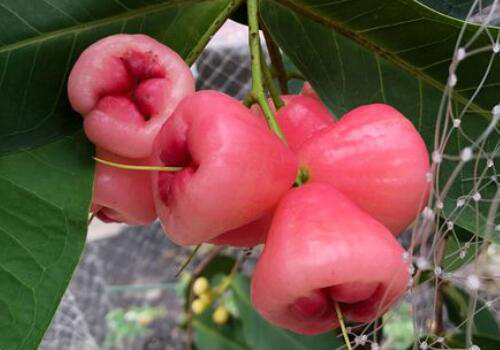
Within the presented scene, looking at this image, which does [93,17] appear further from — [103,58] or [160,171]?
[160,171]

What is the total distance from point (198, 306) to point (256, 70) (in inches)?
44.0

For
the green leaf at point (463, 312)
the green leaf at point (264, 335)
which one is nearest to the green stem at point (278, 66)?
the green leaf at point (264, 335)

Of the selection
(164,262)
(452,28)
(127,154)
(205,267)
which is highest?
(452,28)

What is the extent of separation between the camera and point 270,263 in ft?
1.59

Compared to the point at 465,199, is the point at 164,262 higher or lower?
lower

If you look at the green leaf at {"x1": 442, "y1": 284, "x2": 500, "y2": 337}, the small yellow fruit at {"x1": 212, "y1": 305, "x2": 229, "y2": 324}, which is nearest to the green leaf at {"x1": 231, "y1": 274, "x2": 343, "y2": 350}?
the small yellow fruit at {"x1": 212, "y1": 305, "x2": 229, "y2": 324}

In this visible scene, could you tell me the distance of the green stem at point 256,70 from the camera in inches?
21.6

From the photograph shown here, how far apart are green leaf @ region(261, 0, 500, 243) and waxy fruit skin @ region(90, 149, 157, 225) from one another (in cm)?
17

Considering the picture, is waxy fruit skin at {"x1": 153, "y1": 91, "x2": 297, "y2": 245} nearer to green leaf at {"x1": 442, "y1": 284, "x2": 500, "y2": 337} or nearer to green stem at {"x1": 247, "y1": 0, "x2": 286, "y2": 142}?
green stem at {"x1": 247, "y1": 0, "x2": 286, "y2": 142}

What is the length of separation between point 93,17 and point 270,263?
270 mm

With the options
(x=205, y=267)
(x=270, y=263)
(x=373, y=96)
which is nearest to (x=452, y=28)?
(x=373, y=96)

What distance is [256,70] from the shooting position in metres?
0.58

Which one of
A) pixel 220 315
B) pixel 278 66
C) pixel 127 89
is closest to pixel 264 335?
pixel 220 315

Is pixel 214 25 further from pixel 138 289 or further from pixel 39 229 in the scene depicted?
pixel 138 289
